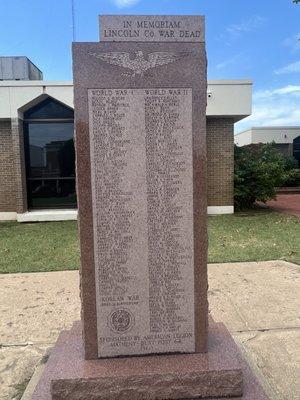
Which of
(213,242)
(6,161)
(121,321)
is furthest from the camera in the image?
(6,161)

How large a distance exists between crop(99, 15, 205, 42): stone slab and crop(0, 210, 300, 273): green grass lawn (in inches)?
209

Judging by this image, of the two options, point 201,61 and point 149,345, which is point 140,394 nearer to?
point 149,345

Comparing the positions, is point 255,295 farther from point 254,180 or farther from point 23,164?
point 254,180

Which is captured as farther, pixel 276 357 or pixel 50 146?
pixel 50 146

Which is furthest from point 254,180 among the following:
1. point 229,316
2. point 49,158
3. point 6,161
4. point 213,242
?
point 229,316

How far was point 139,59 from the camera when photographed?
2.85 meters

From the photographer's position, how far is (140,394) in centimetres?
282

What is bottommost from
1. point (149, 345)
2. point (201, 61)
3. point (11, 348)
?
point (11, 348)

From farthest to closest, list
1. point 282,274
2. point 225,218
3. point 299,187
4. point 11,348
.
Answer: point 299,187, point 225,218, point 282,274, point 11,348

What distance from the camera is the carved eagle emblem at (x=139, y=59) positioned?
2826 millimetres

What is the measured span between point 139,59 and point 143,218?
115 centimetres

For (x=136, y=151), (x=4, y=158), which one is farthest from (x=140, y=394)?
(x=4, y=158)

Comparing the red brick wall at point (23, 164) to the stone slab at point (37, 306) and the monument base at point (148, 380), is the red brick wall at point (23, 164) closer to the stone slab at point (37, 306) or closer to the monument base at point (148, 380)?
the stone slab at point (37, 306)

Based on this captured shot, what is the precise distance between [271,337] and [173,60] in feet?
9.84
